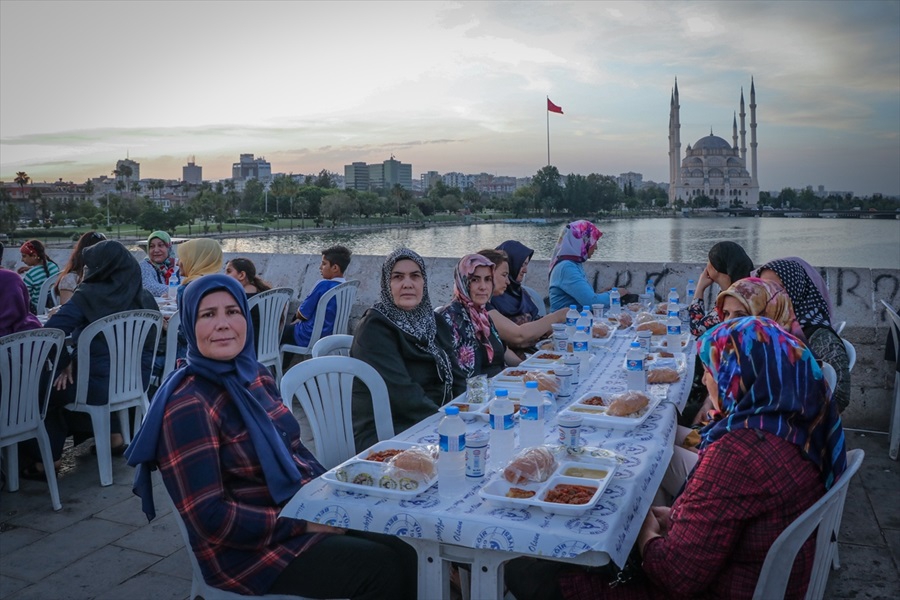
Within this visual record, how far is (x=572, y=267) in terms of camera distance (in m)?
5.62

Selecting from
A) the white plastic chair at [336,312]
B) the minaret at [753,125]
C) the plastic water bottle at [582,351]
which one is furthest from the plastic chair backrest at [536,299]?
the minaret at [753,125]

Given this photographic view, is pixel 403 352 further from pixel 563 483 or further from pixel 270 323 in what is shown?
pixel 270 323

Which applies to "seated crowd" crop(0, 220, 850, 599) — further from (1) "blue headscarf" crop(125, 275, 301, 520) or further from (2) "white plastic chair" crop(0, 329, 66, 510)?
(2) "white plastic chair" crop(0, 329, 66, 510)

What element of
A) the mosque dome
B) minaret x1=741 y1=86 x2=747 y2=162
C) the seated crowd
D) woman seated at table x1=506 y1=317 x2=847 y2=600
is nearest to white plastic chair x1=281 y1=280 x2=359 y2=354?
the seated crowd

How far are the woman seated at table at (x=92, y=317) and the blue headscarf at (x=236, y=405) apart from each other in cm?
250

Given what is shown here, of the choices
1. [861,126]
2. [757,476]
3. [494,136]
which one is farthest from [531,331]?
[494,136]

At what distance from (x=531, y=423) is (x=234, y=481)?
3.38 feet

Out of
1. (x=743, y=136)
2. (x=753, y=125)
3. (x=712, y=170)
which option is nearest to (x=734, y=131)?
(x=743, y=136)

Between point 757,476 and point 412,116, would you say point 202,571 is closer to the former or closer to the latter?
point 757,476

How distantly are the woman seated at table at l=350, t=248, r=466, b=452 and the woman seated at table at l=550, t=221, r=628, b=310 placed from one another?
2.25m

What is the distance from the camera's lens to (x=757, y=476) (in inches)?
68.6

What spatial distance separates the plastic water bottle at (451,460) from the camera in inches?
79.2

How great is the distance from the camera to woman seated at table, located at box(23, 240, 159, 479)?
170 inches

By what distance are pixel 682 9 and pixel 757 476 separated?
19.0 metres
